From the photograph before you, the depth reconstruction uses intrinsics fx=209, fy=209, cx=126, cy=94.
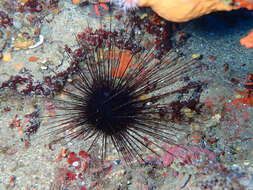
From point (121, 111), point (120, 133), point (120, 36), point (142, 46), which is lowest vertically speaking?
point (120, 133)

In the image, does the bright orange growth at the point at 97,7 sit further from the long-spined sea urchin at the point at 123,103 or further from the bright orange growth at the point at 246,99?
the bright orange growth at the point at 246,99

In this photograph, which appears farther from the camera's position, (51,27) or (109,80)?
(51,27)

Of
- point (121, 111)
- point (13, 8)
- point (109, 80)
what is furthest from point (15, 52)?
point (121, 111)

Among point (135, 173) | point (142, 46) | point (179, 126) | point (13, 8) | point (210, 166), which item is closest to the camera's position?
point (210, 166)

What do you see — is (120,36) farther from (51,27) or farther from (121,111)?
(121,111)

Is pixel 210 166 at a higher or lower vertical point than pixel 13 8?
lower

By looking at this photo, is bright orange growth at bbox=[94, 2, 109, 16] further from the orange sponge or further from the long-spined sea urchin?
the orange sponge

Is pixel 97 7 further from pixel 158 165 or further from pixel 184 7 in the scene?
pixel 158 165

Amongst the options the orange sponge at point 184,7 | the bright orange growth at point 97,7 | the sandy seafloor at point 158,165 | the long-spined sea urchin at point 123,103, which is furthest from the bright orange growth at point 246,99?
the bright orange growth at point 97,7
